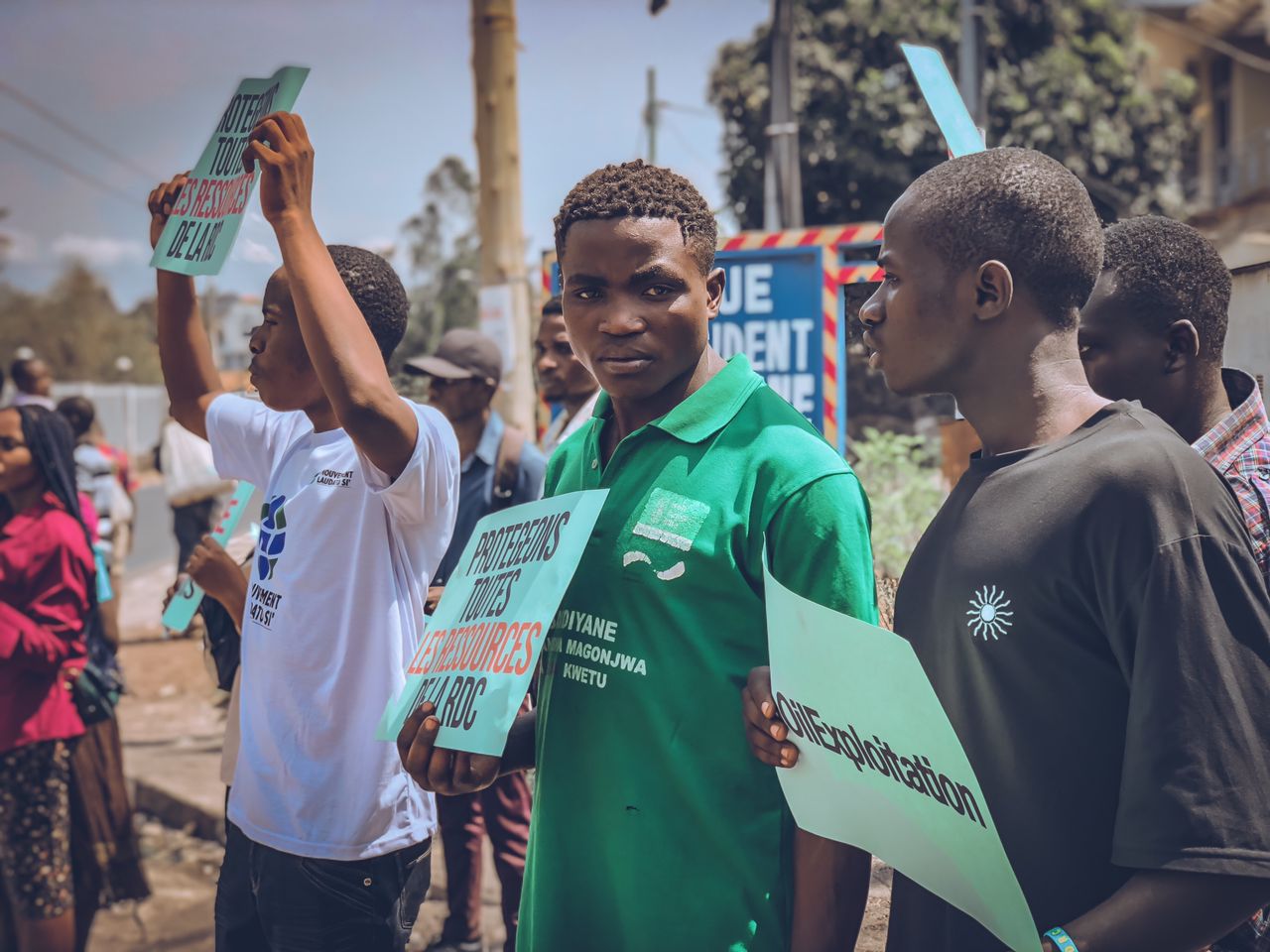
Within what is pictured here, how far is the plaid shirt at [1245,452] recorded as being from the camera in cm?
178

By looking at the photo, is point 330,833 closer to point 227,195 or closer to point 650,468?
point 650,468

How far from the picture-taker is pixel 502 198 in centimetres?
675

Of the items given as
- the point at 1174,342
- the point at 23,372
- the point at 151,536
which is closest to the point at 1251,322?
the point at 1174,342

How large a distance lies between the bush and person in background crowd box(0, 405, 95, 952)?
289 centimetres

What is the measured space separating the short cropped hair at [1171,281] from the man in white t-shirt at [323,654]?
1208 millimetres

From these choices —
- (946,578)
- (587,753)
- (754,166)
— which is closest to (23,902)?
(587,753)

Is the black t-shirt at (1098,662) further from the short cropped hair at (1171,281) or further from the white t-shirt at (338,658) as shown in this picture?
the white t-shirt at (338,658)

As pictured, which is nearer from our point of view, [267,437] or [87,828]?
[267,437]

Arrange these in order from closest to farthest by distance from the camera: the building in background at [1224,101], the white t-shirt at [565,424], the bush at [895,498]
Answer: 1. the white t-shirt at [565,424]
2. the bush at [895,498]
3. the building in background at [1224,101]

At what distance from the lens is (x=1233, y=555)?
124 centimetres

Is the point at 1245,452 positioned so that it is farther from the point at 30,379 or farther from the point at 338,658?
the point at 30,379

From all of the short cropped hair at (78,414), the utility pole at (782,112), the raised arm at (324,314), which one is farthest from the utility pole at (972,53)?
the raised arm at (324,314)

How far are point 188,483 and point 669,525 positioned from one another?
796cm

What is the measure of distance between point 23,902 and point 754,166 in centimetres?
1274
